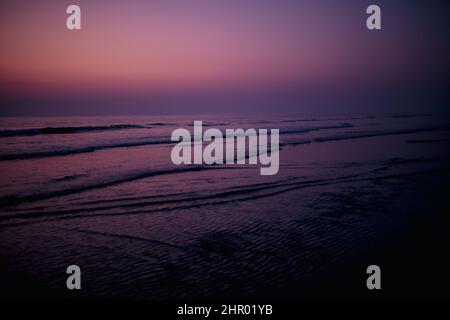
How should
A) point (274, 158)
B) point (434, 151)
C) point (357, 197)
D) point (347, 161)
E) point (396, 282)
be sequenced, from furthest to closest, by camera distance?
point (434, 151)
point (274, 158)
point (347, 161)
point (357, 197)
point (396, 282)

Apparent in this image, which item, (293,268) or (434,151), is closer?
(293,268)

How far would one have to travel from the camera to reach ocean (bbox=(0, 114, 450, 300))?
5.10 meters

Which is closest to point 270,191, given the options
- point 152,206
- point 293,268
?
point 152,206

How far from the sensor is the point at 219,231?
7324 mm

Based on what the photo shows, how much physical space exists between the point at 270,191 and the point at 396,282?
5925 millimetres

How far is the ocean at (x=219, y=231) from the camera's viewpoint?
5102mm

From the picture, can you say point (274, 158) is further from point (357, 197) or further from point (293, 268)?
point (293, 268)

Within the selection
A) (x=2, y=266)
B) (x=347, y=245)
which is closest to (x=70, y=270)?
(x=2, y=266)

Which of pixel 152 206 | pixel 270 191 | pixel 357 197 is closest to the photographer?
pixel 152 206

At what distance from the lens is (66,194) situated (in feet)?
34.9

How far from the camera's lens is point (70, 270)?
5.53 meters
